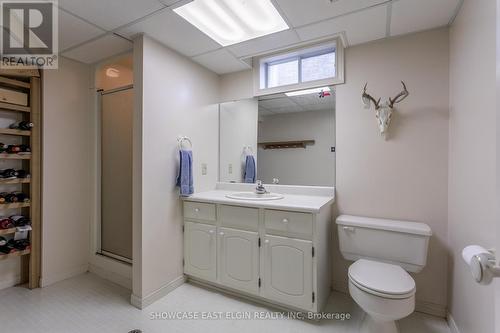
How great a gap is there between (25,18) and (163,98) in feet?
3.46

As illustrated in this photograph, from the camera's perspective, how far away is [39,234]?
2219mm

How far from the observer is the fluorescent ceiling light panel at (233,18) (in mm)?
1720

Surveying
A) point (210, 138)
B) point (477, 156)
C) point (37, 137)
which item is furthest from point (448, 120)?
point (37, 137)

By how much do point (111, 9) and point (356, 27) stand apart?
5.91 feet

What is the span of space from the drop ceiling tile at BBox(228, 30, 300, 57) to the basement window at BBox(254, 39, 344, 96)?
0.73 feet

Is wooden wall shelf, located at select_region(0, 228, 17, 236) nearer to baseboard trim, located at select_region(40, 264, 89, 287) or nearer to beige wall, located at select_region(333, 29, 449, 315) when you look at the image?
baseboard trim, located at select_region(40, 264, 89, 287)

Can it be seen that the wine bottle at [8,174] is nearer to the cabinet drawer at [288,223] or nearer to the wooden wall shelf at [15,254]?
the wooden wall shelf at [15,254]

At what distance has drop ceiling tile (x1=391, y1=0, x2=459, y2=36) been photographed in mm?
1566

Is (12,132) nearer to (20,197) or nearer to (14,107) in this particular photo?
(14,107)

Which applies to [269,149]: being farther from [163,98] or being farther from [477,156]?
[477,156]

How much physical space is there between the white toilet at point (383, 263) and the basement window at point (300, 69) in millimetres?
1318

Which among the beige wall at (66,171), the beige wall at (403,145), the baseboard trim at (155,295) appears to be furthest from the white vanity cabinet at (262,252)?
the beige wall at (66,171)

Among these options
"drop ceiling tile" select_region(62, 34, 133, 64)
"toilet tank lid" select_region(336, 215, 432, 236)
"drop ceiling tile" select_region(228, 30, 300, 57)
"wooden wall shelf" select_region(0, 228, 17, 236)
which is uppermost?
"drop ceiling tile" select_region(228, 30, 300, 57)

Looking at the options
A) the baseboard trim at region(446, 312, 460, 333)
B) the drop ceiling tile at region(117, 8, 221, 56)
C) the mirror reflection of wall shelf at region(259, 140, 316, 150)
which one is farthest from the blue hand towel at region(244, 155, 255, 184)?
the baseboard trim at region(446, 312, 460, 333)
